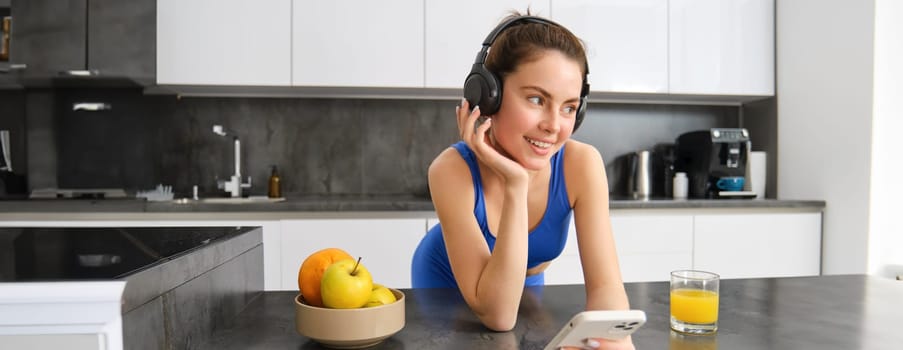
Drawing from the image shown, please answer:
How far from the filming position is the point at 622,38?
Answer: 119 inches

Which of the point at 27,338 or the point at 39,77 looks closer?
the point at 27,338

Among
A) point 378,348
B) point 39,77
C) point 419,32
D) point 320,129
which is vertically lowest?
point 378,348

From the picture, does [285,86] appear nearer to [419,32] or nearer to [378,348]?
[419,32]

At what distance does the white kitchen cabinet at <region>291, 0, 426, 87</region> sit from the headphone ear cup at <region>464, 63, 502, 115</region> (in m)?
1.84

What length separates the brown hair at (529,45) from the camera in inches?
42.5

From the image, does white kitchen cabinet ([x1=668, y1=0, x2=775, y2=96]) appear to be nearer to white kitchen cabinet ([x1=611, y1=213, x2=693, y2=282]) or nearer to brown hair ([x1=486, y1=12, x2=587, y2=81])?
white kitchen cabinet ([x1=611, y1=213, x2=693, y2=282])

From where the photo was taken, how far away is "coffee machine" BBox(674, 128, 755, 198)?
3.04m

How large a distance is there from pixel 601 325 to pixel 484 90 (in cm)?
53

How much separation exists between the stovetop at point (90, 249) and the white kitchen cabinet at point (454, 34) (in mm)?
1878

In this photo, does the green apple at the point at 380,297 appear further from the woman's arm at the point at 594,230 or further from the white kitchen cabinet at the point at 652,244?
the white kitchen cabinet at the point at 652,244

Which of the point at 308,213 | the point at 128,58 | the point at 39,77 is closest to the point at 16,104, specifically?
the point at 39,77

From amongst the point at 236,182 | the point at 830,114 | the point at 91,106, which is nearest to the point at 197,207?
the point at 236,182

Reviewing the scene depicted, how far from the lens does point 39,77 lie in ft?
8.80

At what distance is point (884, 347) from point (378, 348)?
72 cm
